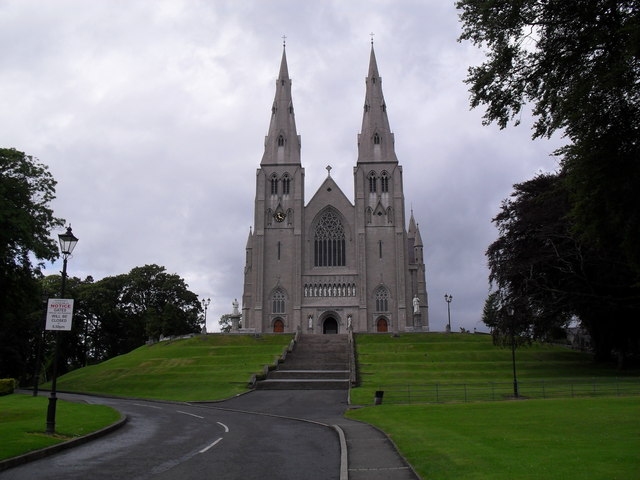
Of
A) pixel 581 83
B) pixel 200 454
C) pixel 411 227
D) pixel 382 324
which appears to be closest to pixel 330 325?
pixel 382 324

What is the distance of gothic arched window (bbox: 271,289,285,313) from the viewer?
2805 inches

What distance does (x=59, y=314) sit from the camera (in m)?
17.4

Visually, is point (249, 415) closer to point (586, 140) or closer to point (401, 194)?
point (586, 140)

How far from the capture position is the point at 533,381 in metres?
34.2

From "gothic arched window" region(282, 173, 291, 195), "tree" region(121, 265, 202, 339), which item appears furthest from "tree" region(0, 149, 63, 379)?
"tree" region(121, 265, 202, 339)

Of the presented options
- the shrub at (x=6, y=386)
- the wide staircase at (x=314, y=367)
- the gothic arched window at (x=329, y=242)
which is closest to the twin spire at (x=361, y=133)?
the gothic arched window at (x=329, y=242)

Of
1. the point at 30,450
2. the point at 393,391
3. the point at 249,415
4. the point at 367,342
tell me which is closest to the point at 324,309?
the point at 367,342

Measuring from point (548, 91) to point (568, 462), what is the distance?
7657 mm

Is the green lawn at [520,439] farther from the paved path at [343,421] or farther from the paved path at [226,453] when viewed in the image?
the paved path at [226,453]

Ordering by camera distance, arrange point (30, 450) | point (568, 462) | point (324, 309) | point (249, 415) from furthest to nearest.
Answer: point (324, 309)
point (249, 415)
point (30, 450)
point (568, 462)

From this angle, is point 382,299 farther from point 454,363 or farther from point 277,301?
point 454,363

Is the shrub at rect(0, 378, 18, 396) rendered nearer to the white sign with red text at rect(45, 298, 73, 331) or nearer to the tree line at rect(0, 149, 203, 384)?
the tree line at rect(0, 149, 203, 384)

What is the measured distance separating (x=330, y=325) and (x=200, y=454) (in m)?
59.4

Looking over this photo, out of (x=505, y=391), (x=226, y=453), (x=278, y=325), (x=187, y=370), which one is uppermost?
(x=278, y=325)
